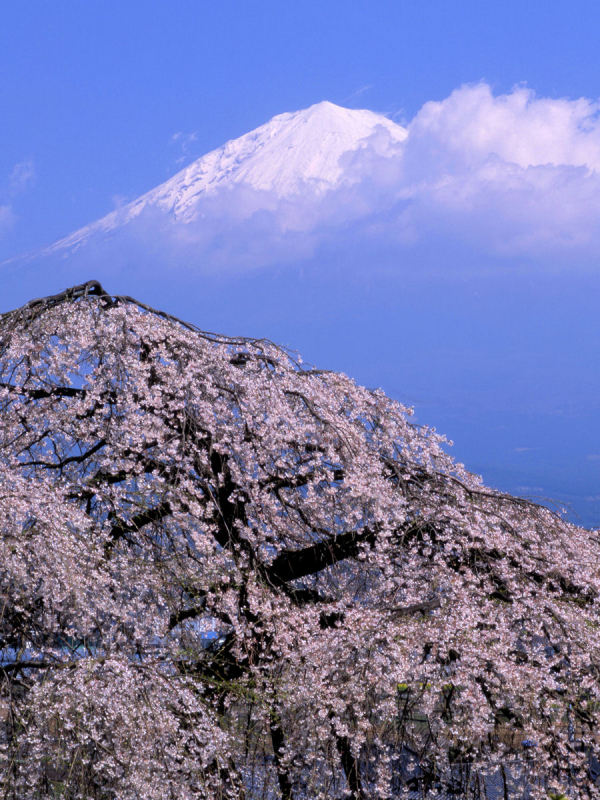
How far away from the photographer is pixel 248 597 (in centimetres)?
730

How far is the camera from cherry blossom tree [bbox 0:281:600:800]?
259 inches

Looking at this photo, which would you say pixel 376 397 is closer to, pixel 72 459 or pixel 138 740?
pixel 72 459

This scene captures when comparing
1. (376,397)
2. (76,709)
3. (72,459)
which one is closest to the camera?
(76,709)

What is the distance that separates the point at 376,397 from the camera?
29.7ft

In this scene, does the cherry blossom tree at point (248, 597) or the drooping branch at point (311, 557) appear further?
the drooping branch at point (311, 557)

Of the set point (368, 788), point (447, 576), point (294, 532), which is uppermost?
point (294, 532)

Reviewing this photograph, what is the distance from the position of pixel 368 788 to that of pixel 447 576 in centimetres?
206

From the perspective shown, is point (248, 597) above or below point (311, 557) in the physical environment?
below

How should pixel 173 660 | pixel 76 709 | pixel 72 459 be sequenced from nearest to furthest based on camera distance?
pixel 76 709 → pixel 173 660 → pixel 72 459

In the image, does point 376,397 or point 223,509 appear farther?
point 376,397

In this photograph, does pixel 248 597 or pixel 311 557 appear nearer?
pixel 248 597

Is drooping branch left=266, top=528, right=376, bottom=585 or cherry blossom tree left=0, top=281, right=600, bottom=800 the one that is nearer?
cherry blossom tree left=0, top=281, right=600, bottom=800

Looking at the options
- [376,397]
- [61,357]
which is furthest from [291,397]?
[61,357]

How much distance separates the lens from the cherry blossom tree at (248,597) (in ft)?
21.6
